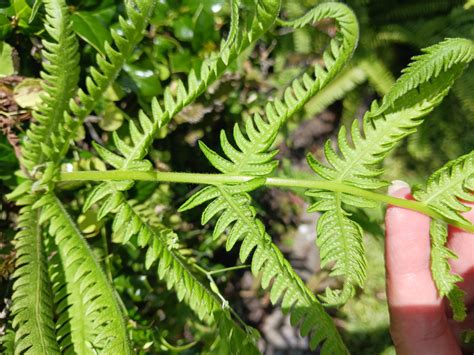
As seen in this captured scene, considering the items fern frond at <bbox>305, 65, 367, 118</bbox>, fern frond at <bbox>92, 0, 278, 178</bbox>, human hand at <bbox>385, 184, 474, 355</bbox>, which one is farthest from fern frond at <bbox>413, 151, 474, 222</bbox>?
fern frond at <bbox>305, 65, 367, 118</bbox>

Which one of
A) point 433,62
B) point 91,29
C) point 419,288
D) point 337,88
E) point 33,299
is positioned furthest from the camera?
point 337,88

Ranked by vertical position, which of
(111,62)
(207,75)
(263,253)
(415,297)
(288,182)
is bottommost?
(415,297)

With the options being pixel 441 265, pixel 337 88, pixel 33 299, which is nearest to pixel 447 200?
pixel 441 265

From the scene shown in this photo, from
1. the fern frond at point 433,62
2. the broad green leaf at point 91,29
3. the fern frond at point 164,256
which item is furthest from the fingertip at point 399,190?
the broad green leaf at point 91,29

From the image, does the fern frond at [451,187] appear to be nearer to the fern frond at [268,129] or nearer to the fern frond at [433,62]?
the fern frond at [433,62]

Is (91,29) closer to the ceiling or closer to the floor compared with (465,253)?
closer to the ceiling

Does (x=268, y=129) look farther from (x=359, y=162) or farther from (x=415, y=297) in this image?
(x=415, y=297)

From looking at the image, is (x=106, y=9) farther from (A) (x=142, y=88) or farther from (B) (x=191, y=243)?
(B) (x=191, y=243)
